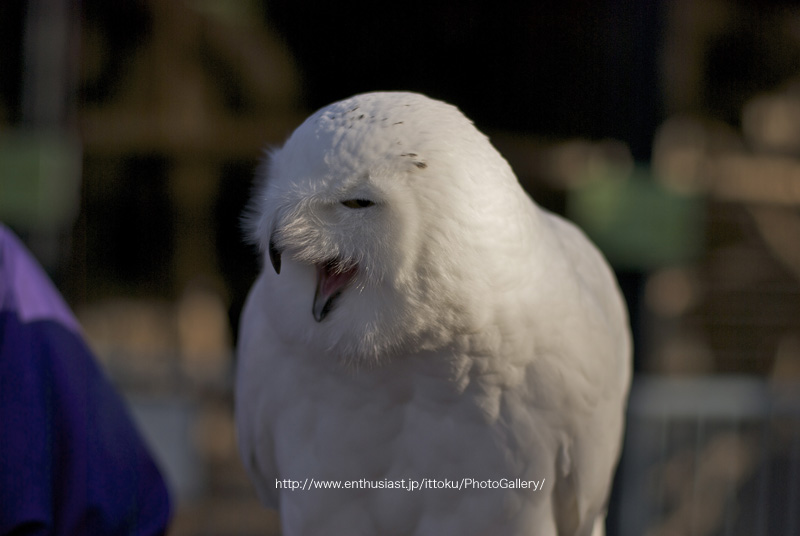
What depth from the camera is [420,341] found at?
1008mm

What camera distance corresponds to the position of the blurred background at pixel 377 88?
102 inches

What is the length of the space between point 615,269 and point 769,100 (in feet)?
7.66

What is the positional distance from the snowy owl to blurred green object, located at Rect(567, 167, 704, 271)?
0.56 meters

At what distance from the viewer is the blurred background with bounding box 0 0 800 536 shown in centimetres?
258

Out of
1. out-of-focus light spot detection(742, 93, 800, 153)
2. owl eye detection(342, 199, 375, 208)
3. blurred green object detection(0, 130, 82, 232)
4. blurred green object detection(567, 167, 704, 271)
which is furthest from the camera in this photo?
out-of-focus light spot detection(742, 93, 800, 153)

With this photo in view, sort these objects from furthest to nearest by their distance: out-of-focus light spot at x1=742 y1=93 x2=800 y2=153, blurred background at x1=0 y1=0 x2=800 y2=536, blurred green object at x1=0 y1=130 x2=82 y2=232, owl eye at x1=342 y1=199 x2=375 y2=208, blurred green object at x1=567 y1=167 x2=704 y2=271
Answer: out-of-focus light spot at x1=742 y1=93 x2=800 y2=153 → blurred background at x1=0 y1=0 x2=800 y2=536 → blurred green object at x1=0 y1=130 x2=82 y2=232 → blurred green object at x1=567 y1=167 x2=704 y2=271 → owl eye at x1=342 y1=199 x2=375 y2=208

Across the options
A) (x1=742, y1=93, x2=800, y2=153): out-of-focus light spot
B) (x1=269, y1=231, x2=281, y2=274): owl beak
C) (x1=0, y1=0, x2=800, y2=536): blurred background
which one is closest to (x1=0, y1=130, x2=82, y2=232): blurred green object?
(x1=0, y1=0, x2=800, y2=536): blurred background

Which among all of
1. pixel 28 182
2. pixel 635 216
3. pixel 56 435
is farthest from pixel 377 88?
Answer: pixel 56 435

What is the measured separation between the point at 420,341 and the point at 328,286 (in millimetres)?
149

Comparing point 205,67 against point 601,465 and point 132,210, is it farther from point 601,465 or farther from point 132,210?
point 601,465

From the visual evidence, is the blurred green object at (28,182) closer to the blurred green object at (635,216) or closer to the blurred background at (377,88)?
the blurred background at (377,88)

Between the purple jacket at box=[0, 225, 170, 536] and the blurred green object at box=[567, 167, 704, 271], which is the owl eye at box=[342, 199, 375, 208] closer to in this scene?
the purple jacket at box=[0, 225, 170, 536]

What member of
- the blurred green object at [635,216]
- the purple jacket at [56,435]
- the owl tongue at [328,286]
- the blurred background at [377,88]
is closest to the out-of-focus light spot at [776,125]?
the blurred background at [377,88]

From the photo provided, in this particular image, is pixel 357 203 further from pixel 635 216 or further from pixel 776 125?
pixel 776 125
